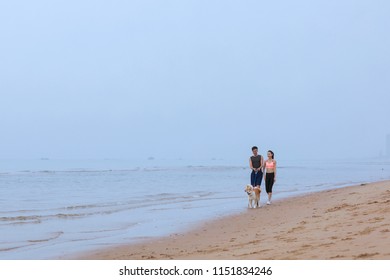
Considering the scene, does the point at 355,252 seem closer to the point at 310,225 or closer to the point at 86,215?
the point at 310,225

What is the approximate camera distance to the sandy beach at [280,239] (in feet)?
20.3

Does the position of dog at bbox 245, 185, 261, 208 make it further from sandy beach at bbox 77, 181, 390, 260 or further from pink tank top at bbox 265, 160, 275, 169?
sandy beach at bbox 77, 181, 390, 260

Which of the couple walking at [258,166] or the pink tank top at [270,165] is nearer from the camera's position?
the couple walking at [258,166]

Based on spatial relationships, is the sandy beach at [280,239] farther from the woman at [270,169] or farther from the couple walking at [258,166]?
the woman at [270,169]

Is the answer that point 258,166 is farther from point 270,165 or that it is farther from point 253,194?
point 253,194

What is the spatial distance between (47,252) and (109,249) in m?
1.13

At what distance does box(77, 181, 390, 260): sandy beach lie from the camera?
619 cm

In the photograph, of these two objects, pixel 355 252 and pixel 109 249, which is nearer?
pixel 355 252

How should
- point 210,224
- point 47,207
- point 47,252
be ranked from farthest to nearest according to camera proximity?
point 47,207 → point 210,224 → point 47,252

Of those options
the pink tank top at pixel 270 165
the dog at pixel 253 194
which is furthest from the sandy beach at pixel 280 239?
the pink tank top at pixel 270 165

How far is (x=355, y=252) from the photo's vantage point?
5859 mm

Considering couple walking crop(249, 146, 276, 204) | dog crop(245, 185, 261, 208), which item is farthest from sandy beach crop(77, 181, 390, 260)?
couple walking crop(249, 146, 276, 204)
